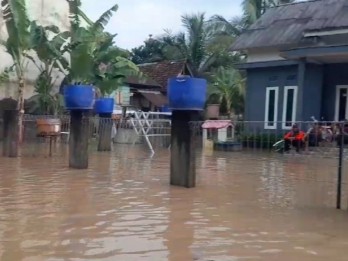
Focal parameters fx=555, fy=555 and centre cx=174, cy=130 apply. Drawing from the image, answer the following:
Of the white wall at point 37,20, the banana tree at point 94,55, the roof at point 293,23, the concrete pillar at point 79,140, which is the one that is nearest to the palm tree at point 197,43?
the roof at point 293,23

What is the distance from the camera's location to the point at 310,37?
19922 mm

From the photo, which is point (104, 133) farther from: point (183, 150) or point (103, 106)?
point (183, 150)

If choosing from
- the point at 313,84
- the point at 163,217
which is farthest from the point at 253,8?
the point at 163,217

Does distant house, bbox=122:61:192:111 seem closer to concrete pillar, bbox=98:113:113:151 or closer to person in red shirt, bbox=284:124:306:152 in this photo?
concrete pillar, bbox=98:113:113:151

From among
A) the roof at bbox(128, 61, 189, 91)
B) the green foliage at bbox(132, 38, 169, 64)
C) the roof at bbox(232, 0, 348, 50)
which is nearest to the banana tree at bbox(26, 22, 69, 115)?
the roof at bbox(232, 0, 348, 50)

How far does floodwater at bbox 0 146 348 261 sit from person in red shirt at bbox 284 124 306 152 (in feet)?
19.4

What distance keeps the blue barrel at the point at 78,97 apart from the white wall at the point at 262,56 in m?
12.7

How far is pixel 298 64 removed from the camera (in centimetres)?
2017

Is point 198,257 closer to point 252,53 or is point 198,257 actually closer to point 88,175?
point 88,175

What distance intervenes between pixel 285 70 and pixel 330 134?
7689mm

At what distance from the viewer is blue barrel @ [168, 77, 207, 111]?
7.53 m

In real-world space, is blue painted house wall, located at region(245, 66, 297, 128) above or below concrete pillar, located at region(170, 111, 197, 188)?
above

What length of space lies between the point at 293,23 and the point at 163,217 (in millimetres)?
17583

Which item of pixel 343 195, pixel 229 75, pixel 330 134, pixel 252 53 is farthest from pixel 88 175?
pixel 229 75
